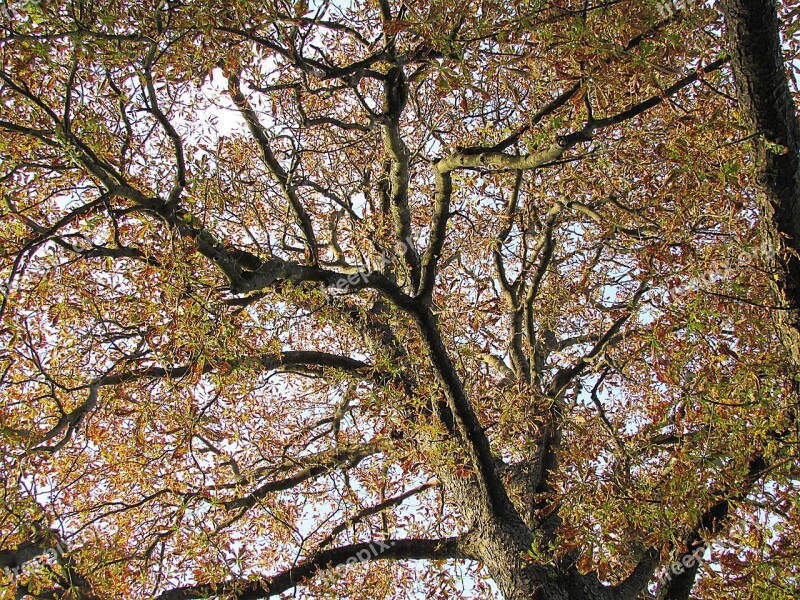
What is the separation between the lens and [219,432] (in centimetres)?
827

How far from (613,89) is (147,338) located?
5.00 m

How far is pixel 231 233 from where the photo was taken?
898 centimetres

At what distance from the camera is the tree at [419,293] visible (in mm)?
4609

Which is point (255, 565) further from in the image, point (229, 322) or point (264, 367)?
point (229, 322)

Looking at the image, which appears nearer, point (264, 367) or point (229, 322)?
point (229, 322)

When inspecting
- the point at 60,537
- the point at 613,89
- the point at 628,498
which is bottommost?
the point at 628,498

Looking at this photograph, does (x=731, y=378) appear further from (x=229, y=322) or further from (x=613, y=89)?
(x=229, y=322)

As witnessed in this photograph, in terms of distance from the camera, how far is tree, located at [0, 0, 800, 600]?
461 cm

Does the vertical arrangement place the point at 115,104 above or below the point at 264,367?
above

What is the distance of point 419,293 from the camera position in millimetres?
6445

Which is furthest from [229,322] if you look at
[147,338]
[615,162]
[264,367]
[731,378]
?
[615,162]

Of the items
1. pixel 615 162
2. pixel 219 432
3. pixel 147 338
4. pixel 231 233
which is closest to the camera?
pixel 147 338

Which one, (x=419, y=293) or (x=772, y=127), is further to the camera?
(x=419, y=293)

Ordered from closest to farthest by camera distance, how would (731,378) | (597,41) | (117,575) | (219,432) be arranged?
1. (597,41)
2. (731,378)
3. (117,575)
4. (219,432)
